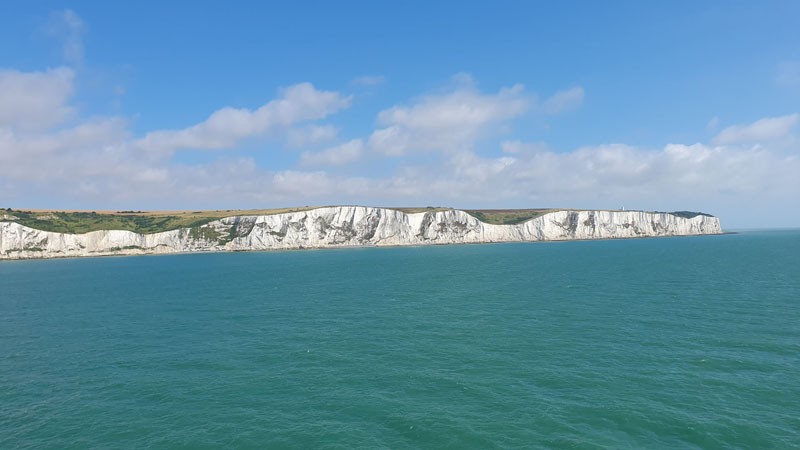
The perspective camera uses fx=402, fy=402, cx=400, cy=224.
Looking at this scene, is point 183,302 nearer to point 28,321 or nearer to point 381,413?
point 28,321

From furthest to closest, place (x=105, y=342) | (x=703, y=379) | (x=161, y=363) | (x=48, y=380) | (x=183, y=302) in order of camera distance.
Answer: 1. (x=183, y=302)
2. (x=105, y=342)
3. (x=161, y=363)
4. (x=48, y=380)
5. (x=703, y=379)

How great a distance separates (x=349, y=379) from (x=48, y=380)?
2987 cm

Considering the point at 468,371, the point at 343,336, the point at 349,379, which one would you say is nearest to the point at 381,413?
the point at 349,379

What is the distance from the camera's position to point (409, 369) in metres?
41.1

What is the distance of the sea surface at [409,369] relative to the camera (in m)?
29.4

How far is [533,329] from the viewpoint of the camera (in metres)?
53.8

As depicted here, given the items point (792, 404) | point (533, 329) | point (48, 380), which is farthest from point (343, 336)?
point (792, 404)

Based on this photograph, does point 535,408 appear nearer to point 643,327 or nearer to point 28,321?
point 643,327

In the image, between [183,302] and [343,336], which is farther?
[183,302]

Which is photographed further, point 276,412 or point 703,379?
point 703,379

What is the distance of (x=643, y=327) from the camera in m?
53.1

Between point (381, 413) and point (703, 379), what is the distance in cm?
2946

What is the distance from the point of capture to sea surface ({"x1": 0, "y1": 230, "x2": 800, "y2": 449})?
96.4 ft

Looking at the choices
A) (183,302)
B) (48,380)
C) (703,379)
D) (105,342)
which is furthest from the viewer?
(183,302)
